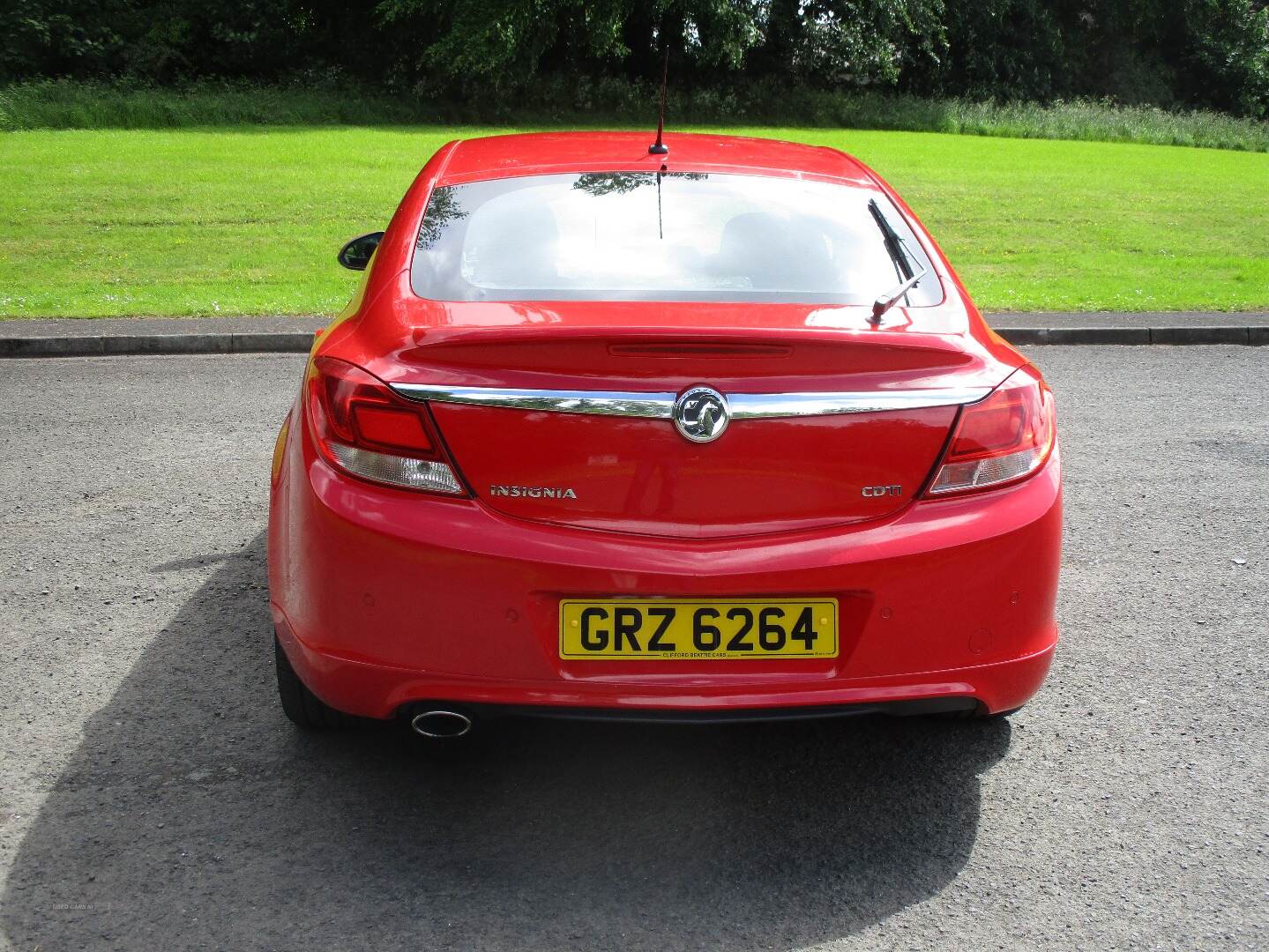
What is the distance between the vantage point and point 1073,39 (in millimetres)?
52906

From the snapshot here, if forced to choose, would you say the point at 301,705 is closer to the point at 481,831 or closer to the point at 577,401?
the point at 481,831

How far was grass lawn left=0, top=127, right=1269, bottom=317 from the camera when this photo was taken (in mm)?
12406

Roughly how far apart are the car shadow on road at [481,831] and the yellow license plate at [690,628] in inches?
19.9

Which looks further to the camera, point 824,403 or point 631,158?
point 631,158

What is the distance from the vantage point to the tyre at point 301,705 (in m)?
3.49

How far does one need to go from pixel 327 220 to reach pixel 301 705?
46.2 feet

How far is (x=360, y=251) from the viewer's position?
4.91 m

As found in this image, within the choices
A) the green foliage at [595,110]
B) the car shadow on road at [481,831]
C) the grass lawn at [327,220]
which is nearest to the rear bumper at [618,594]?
the car shadow on road at [481,831]

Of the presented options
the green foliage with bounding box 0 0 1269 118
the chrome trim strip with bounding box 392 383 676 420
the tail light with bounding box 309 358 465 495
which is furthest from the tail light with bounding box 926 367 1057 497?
the green foliage with bounding box 0 0 1269 118

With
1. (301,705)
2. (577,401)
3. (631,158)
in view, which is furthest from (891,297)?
(301,705)

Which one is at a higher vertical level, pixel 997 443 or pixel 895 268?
pixel 895 268

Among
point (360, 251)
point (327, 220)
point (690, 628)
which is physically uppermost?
point (360, 251)

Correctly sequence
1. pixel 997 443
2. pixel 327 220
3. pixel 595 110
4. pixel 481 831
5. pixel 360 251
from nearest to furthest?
pixel 997 443 → pixel 481 831 → pixel 360 251 → pixel 327 220 → pixel 595 110

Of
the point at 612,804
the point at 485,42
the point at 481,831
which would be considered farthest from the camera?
the point at 485,42
